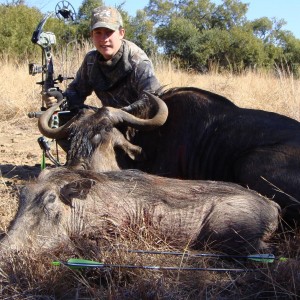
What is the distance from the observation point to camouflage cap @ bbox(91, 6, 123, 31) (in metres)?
6.11

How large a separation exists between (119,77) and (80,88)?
70cm

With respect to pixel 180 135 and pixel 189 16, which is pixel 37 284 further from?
pixel 189 16

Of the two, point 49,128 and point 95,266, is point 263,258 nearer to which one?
point 95,266

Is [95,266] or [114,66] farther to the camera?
[114,66]

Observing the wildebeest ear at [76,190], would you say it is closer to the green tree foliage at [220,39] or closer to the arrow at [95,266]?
the arrow at [95,266]

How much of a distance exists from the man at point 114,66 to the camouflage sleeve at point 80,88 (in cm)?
3

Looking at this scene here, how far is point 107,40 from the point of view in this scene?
6.19 m

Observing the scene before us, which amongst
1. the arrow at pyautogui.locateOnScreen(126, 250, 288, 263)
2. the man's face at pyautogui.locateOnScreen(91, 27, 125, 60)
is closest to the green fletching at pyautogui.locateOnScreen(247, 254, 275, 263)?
the arrow at pyautogui.locateOnScreen(126, 250, 288, 263)

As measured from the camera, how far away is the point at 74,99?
267 inches

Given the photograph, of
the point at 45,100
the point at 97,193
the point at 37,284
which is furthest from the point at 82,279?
the point at 45,100

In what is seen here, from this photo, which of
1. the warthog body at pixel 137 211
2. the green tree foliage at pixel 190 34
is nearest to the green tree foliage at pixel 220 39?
the green tree foliage at pixel 190 34

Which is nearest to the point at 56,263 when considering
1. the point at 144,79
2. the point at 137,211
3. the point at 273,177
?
the point at 137,211

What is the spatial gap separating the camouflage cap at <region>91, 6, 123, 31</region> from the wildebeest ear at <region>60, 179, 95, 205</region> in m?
2.88

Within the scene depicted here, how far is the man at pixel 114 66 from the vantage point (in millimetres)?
6137
